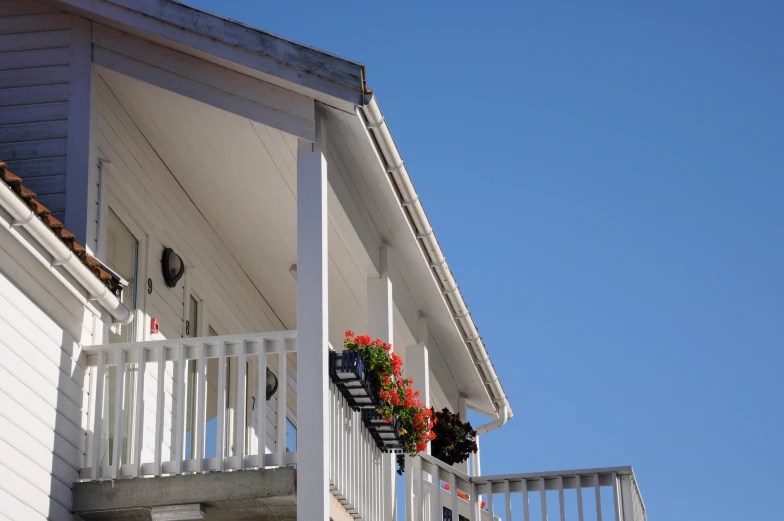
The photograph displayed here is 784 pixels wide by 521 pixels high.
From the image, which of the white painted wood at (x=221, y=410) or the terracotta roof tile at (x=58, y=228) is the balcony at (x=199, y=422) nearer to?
the white painted wood at (x=221, y=410)

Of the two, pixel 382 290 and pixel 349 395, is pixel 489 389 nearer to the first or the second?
pixel 382 290

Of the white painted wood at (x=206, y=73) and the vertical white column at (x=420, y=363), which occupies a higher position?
the white painted wood at (x=206, y=73)

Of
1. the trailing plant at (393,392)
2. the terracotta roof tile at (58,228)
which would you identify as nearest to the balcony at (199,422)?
the trailing plant at (393,392)

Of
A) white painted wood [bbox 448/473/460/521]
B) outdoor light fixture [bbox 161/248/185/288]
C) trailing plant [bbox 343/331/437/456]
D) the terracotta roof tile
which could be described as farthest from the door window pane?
white painted wood [bbox 448/473/460/521]

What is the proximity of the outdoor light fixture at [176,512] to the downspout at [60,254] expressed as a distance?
1711 millimetres

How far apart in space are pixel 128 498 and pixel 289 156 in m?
3.56

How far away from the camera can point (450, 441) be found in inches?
604

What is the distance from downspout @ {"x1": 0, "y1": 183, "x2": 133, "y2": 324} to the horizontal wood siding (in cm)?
94

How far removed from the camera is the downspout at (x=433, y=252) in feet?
36.6

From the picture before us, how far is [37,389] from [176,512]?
1388 mm

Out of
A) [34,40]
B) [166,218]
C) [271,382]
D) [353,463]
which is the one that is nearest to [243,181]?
[166,218]

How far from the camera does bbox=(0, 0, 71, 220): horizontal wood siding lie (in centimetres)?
1137

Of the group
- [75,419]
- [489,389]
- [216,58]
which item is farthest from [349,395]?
[489,389]

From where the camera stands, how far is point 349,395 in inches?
440
